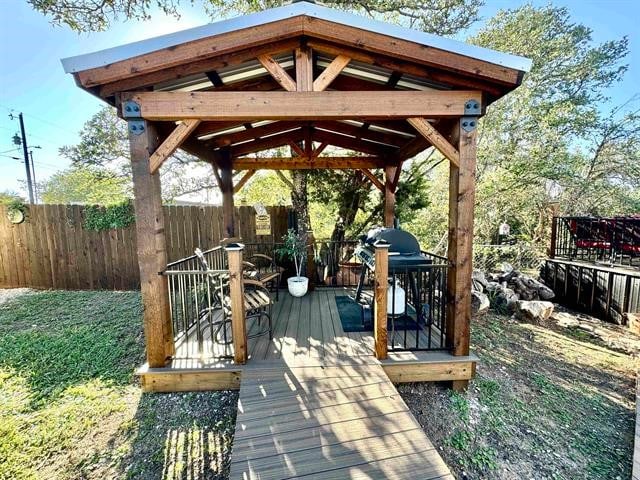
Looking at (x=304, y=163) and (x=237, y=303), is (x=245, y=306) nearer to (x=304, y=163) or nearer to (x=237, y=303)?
(x=237, y=303)

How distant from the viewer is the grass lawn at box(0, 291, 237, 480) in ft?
7.45

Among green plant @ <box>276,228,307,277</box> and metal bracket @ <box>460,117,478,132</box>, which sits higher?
metal bracket @ <box>460,117,478,132</box>

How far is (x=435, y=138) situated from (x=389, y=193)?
3.04 m

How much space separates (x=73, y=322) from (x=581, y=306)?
10.5 m

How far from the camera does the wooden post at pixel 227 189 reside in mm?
5500

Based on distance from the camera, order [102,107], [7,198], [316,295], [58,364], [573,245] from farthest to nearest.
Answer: [102,107], [573,245], [7,198], [316,295], [58,364]

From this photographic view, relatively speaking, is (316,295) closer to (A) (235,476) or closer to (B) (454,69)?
(A) (235,476)

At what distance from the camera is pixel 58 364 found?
3.52 metres

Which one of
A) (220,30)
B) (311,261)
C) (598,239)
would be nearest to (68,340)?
(311,261)

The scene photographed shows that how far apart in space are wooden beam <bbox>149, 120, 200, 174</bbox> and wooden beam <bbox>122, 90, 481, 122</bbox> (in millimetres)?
80

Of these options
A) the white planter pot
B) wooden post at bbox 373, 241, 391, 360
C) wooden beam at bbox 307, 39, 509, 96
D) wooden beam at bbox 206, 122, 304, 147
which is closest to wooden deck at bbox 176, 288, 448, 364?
wooden post at bbox 373, 241, 391, 360

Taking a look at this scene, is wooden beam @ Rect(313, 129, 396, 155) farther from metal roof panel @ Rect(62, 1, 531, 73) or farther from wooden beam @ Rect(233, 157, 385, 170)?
metal roof panel @ Rect(62, 1, 531, 73)

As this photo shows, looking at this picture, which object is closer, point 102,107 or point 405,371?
point 405,371

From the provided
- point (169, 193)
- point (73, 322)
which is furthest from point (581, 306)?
point (169, 193)
